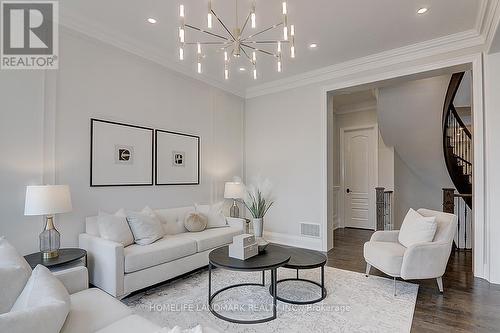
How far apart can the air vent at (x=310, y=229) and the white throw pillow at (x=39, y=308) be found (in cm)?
392

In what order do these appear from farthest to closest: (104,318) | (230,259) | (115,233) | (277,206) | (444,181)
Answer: (444,181) < (277,206) < (115,233) < (230,259) < (104,318)

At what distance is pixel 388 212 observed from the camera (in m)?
6.01

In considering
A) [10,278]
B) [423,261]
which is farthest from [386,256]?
[10,278]

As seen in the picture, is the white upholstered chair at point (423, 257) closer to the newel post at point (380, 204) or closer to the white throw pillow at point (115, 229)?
the newel post at point (380, 204)

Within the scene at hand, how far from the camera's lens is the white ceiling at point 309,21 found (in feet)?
9.68

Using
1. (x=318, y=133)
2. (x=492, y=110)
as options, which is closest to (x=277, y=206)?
(x=318, y=133)

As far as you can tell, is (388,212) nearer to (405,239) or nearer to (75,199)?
(405,239)

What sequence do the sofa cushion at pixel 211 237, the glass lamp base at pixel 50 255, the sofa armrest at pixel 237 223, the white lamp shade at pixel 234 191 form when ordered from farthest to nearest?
the white lamp shade at pixel 234 191, the sofa armrest at pixel 237 223, the sofa cushion at pixel 211 237, the glass lamp base at pixel 50 255

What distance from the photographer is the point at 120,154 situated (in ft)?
12.0

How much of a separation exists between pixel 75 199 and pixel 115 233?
680 mm

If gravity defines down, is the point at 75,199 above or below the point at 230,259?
above

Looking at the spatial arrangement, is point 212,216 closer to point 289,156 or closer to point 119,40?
point 289,156

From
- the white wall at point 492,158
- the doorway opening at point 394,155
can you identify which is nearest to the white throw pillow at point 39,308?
the doorway opening at point 394,155

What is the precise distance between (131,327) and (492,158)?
4.15 m
